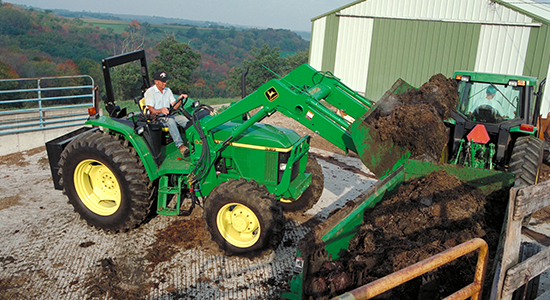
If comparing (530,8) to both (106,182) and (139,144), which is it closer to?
(139,144)

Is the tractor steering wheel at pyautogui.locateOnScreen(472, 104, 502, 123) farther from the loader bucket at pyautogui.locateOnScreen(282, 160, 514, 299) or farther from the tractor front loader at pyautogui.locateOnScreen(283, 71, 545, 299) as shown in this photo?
the loader bucket at pyautogui.locateOnScreen(282, 160, 514, 299)

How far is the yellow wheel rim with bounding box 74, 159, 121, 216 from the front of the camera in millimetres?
5344

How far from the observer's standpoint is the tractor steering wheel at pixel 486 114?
6.17m

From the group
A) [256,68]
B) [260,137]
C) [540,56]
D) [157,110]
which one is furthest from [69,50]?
[260,137]

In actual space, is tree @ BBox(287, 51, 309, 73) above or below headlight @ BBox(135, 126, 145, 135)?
above

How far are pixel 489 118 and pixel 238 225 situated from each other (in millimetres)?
4104

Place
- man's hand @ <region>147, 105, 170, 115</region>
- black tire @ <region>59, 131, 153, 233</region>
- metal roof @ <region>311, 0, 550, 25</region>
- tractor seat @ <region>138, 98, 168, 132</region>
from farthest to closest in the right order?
metal roof @ <region>311, 0, 550, 25</region> → tractor seat @ <region>138, 98, 168, 132</region> → man's hand @ <region>147, 105, 170, 115</region> → black tire @ <region>59, 131, 153, 233</region>

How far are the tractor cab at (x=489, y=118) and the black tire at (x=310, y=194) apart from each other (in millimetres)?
1895

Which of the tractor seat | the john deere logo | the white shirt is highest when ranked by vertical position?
the john deere logo

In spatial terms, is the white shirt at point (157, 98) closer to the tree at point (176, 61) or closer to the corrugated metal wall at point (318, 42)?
the corrugated metal wall at point (318, 42)

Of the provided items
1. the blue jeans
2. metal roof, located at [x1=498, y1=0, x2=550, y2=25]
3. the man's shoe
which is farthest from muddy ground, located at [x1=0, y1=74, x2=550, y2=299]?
metal roof, located at [x1=498, y1=0, x2=550, y2=25]

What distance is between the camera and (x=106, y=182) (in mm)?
5449

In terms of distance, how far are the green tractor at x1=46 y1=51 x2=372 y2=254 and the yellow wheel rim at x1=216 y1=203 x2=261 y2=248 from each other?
0.04ft

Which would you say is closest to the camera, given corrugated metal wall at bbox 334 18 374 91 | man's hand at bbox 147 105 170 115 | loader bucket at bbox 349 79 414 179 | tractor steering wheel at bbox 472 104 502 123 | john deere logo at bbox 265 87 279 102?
loader bucket at bbox 349 79 414 179
